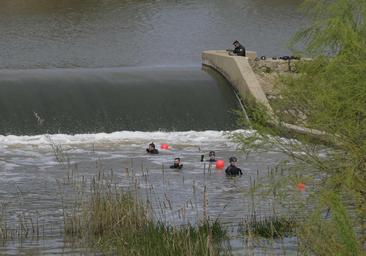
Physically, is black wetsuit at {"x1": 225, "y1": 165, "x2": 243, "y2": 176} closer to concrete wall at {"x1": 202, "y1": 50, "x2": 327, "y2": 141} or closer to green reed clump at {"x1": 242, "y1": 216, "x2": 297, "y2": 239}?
concrete wall at {"x1": 202, "y1": 50, "x2": 327, "y2": 141}

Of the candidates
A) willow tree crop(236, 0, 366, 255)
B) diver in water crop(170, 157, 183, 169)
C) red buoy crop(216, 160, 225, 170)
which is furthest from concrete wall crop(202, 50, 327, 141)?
willow tree crop(236, 0, 366, 255)

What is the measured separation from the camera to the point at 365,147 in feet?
34.8

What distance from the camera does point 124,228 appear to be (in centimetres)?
1301

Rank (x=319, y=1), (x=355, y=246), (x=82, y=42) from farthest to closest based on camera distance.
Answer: (x=82, y=42) → (x=319, y=1) → (x=355, y=246)

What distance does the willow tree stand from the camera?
10.3 meters

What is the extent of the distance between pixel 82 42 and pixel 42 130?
44.3 ft

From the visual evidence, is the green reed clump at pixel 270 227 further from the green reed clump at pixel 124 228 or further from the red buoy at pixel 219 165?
the red buoy at pixel 219 165

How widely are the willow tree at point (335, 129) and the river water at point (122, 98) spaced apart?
1241 mm

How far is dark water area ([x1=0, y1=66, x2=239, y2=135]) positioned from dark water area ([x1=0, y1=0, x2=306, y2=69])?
613cm

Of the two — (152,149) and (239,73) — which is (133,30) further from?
(152,149)

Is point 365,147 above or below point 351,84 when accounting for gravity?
below

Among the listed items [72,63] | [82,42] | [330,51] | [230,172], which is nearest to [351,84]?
[330,51]

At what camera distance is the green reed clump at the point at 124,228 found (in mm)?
12383

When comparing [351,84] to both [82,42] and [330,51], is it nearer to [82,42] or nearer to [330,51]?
[330,51]
